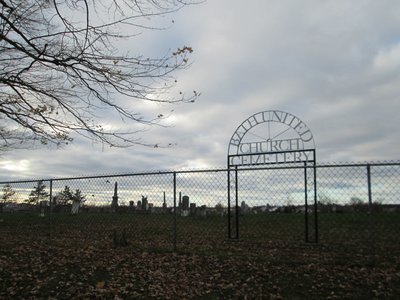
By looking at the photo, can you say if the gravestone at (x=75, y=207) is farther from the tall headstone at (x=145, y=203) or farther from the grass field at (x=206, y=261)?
the tall headstone at (x=145, y=203)

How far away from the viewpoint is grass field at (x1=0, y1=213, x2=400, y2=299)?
5.84 metres

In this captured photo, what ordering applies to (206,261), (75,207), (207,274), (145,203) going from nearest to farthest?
(207,274)
(206,261)
(145,203)
(75,207)

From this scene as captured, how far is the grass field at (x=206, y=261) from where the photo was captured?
5844 millimetres

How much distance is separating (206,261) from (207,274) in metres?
0.68

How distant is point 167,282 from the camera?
250 inches

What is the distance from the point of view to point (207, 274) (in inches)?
259

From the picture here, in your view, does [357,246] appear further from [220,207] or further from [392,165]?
[220,207]

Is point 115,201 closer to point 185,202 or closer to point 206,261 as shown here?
point 185,202

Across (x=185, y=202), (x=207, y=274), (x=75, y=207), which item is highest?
(x=185, y=202)

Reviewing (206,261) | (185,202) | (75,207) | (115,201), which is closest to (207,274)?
(206,261)

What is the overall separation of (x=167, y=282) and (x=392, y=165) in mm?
4075

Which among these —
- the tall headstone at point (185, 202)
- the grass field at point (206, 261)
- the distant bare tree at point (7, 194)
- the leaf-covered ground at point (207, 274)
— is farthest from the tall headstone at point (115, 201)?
the distant bare tree at point (7, 194)

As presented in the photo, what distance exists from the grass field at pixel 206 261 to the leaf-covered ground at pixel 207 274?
0.05ft

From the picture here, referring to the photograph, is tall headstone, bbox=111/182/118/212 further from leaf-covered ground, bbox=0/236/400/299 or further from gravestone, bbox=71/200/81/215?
leaf-covered ground, bbox=0/236/400/299
